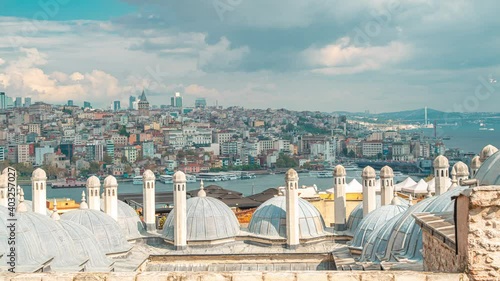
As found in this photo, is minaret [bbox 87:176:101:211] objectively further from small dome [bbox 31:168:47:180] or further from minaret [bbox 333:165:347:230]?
minaret [bbox 333:165:347:230]

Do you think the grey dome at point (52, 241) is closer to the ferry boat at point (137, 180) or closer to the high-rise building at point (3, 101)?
the ferry boat at point (137, 180)

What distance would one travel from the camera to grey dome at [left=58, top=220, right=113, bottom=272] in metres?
9.62

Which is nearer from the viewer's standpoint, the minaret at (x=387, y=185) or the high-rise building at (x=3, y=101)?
the minaret at (x=387, y=185)

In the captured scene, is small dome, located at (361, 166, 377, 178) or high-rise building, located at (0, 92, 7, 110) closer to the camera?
small dome, located at (361, 166, 377, 178)

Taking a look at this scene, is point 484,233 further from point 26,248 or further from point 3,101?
point 3,101

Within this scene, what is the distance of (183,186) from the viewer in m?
13.4

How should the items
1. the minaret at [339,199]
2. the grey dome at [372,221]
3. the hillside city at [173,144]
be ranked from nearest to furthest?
the grey dome at [372,221], the minaret at [339,199], the hillside city at [173,144]

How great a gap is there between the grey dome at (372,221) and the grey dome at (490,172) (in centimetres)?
655

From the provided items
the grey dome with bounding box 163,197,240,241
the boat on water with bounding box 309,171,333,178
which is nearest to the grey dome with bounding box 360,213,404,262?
the grey dome with bounding box 163,197,240,241

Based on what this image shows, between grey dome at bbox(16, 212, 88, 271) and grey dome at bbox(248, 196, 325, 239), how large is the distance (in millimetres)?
4975

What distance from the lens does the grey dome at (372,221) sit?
456 inches

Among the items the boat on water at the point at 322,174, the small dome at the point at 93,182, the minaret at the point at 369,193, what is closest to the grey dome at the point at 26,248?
the small dome at the point at 93,182

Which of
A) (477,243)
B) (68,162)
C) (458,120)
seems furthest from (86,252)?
(458,120)

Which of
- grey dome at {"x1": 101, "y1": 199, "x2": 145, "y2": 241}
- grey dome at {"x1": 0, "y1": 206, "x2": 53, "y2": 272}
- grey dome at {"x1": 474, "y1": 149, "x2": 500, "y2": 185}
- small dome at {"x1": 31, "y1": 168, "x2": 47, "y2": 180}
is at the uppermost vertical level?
grey dome at {"x1": 474, "y1": 149, "x2": 500, "y2": 185}
